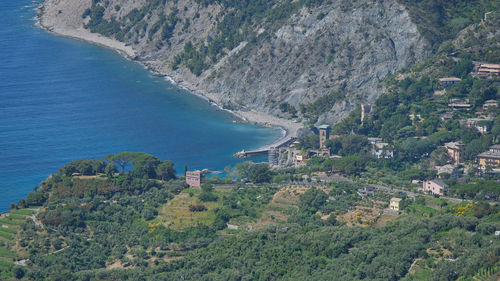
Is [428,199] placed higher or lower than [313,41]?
lower

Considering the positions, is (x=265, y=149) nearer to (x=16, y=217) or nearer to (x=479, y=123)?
(x=479, y=123)

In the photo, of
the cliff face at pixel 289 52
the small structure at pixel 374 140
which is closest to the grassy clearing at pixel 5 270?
the small structure at pixel 374 140

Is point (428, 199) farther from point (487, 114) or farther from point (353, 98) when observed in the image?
point (353, 98)

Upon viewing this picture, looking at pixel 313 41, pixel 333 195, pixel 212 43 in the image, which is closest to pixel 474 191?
pixel 333 195

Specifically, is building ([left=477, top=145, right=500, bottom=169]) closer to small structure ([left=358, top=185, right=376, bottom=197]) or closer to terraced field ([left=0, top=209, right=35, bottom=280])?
small structure ([left=358, top=185, right=376, bottom=197])

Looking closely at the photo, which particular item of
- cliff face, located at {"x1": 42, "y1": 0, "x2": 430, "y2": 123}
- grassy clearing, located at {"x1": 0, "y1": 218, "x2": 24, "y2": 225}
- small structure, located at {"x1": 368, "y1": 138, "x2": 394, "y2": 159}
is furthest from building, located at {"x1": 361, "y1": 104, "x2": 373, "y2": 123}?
grassy clearing, located at {"x1": 0, "y1": 218, "x2": 24, "y2": 225}

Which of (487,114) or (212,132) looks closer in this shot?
(487,114)
